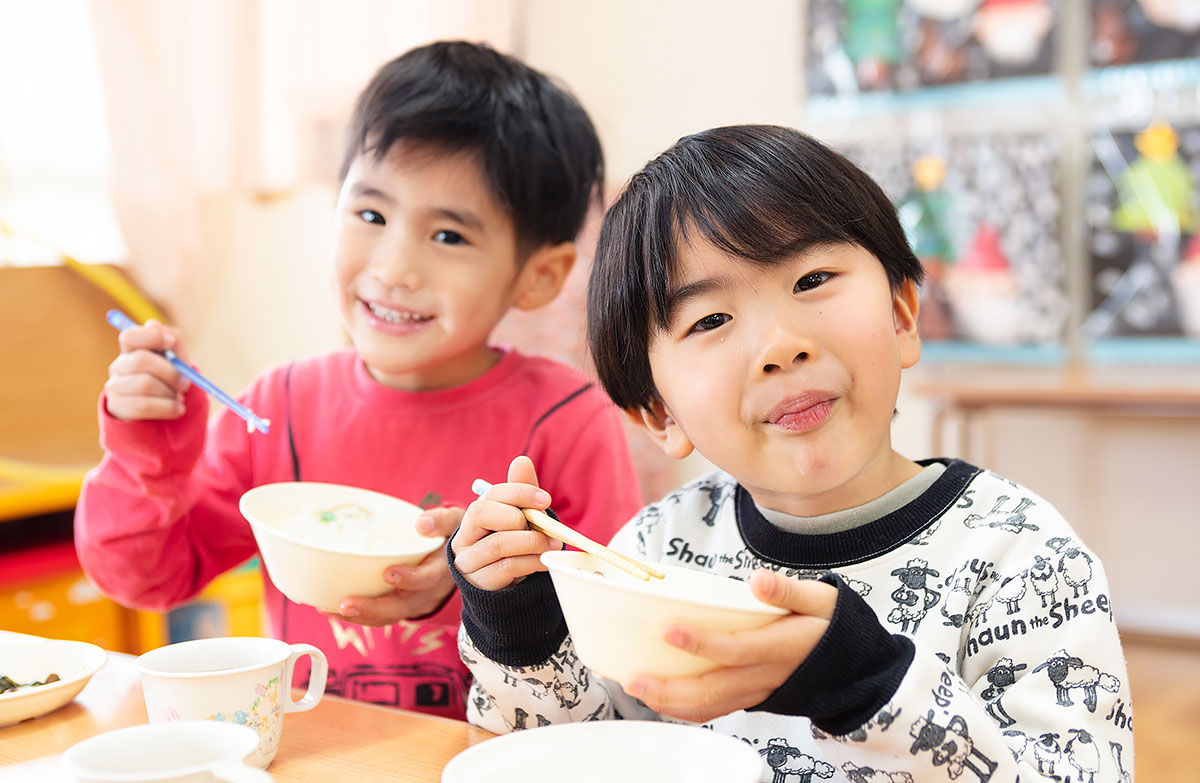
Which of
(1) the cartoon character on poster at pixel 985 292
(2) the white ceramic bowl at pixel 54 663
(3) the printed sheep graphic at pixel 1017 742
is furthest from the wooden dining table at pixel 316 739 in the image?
(1) the cartoon character on poster at pixel 985 292

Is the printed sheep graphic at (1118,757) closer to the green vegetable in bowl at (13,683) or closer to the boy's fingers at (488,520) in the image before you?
the boy's fingers at (488,520)

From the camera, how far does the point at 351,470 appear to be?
1222 mm

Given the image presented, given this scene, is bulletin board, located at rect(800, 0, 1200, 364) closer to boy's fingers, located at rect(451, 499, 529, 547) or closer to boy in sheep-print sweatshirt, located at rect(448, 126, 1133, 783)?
boy in sheep-print sweatshirt, located at rect(448, 126, 1133, 783)

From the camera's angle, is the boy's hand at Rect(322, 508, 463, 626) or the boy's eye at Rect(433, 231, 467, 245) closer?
the boy's hand at Rect(322, 508, 463, 626)

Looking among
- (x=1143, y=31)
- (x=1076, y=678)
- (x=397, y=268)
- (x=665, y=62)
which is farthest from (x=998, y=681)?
(x=665, y=62)

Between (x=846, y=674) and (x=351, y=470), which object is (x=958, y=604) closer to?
(x=846, y=674)

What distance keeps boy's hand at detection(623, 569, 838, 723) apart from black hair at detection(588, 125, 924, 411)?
31 centimetres

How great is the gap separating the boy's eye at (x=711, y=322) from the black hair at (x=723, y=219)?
3 centimetres

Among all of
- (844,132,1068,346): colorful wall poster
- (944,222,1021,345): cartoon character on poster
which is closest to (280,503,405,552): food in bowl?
(844,132,1068,346): colorful wall poster

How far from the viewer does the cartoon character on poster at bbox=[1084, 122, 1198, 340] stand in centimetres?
302

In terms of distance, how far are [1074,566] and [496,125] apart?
733 millimetres

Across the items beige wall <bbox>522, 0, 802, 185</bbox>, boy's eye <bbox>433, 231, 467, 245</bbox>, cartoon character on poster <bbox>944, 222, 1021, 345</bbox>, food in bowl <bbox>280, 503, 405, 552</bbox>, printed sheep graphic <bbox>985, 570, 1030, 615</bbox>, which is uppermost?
beige wall <bbox>522, 0, 802, 185</bbox>

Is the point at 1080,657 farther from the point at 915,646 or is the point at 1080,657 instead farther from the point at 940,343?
the point at 940,343

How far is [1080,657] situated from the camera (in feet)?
2.33
